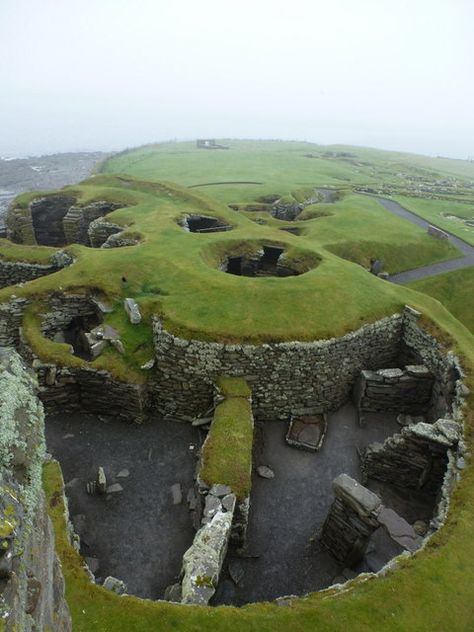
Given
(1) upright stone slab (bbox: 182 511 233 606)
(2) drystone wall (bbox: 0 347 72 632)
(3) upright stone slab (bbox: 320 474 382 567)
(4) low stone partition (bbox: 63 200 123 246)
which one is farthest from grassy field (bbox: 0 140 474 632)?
(2) drystone wall (bbox: 0 347 72 632)

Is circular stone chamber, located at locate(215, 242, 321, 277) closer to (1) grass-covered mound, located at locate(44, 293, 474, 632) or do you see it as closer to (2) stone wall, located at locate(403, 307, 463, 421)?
(2) stone wall, located at locate(403, 307, 463, 421)

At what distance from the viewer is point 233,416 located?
16.1 m

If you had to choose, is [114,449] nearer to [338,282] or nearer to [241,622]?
[241,622]

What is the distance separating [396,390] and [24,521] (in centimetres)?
1847

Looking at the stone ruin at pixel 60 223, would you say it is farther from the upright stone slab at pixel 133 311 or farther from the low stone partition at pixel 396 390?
the low stone partition at pixel 396 390

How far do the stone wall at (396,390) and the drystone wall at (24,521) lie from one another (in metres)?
16.7

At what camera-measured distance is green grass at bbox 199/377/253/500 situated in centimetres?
1359

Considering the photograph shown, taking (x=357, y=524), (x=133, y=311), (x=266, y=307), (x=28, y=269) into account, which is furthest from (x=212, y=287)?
(x=28, y=269)

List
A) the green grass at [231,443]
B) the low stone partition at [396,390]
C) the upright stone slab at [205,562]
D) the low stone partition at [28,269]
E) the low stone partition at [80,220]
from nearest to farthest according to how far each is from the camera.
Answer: the upright stone slab at [205,562]
the green grass at [231,443]
the low stone partition at [396,390]
the low stone partition at [28,269]
the low stone partition at [80,220]

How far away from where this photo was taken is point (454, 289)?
29.9m

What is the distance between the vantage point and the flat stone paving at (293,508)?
13.1 metres

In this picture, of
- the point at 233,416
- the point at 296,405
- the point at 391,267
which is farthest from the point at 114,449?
the point at 391,267

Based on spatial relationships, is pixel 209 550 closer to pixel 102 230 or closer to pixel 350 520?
pixel 350 520

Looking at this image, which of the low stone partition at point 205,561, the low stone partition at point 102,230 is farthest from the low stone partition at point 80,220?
the low stone partition at point 205,561
